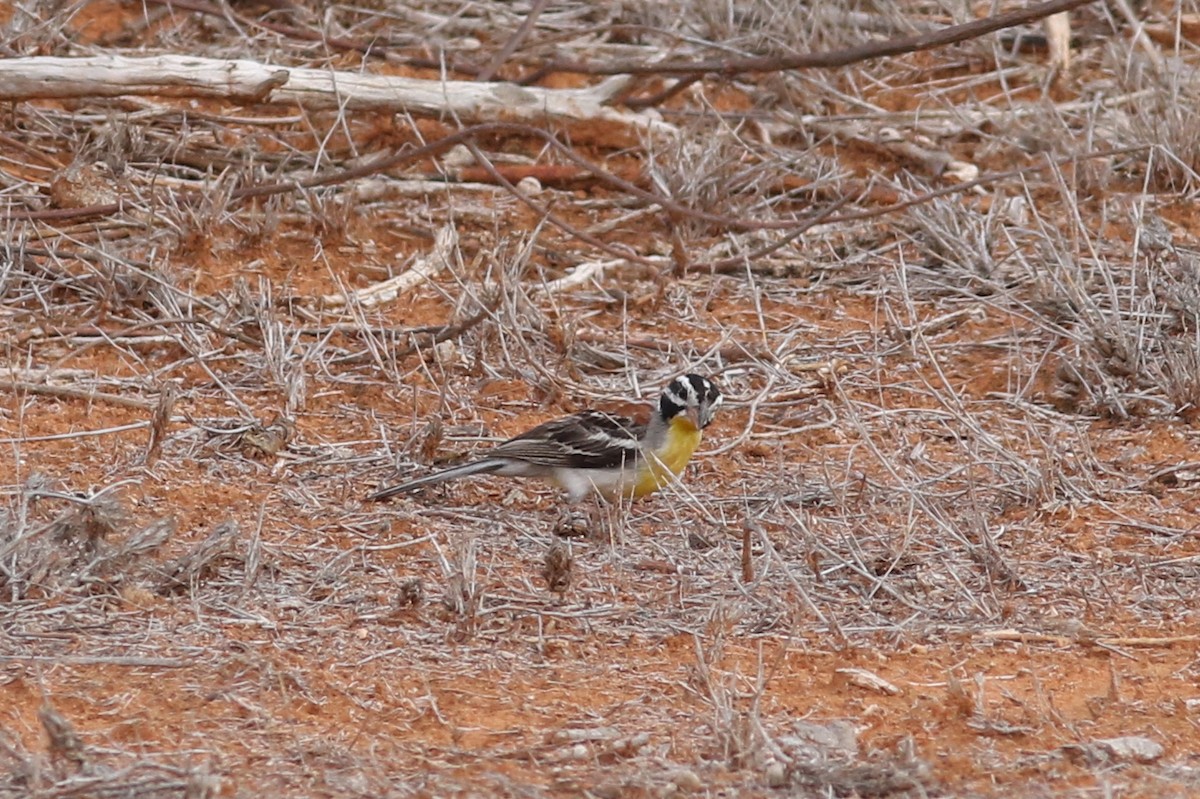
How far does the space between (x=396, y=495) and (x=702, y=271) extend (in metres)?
2.80

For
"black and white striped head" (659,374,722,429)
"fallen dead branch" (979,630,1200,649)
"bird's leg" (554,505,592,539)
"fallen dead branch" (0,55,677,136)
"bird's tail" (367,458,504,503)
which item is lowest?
"bird's leg" (554,505,592,539)

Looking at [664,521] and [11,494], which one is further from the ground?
[11,494]

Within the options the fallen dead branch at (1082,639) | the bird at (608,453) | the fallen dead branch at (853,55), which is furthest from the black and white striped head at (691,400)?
the fallen dead branch at (1082,639)

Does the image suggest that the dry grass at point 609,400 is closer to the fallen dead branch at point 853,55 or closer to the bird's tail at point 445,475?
the bird's tail at point 445,475

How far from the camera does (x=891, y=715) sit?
16.4 ft

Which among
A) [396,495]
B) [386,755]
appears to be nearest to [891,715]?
[386,755]

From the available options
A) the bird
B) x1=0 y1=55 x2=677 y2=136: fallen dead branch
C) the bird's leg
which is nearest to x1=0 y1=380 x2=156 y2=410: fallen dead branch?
the bird

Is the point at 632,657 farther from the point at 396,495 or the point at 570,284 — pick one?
the point at 570,284

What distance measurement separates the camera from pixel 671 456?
6.98 metres

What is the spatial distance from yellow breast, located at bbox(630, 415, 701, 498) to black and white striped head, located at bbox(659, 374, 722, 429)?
0.11 feet

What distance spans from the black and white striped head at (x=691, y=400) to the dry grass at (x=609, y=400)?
0.97 ft

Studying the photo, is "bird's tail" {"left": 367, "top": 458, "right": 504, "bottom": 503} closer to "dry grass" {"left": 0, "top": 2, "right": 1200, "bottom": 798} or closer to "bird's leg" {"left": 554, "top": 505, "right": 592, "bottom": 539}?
"dry grass" {"left": 0, "top": 2, "right": 1200, "bottom": 798}

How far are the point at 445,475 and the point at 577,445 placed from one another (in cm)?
50

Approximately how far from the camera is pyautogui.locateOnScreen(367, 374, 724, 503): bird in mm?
6895
